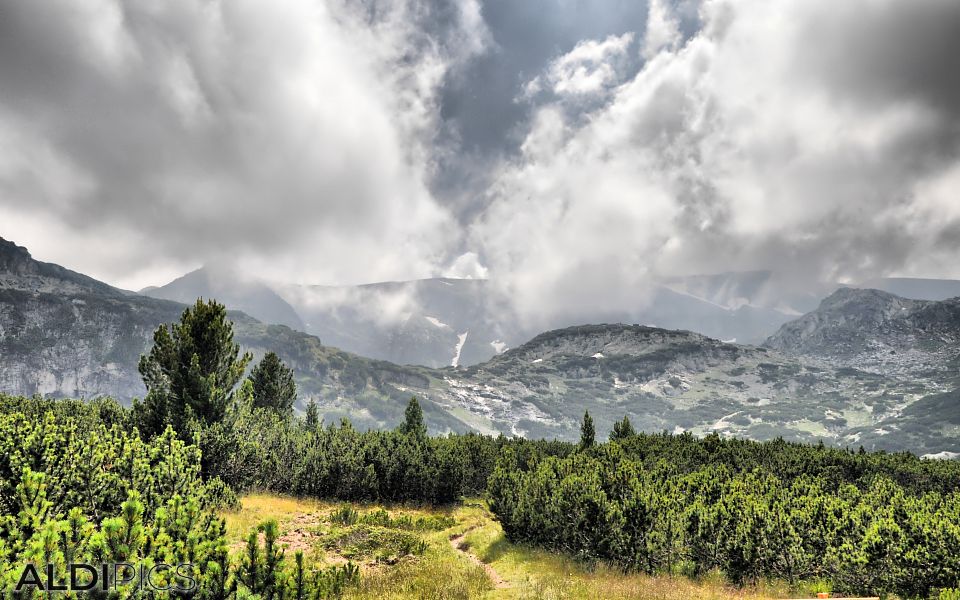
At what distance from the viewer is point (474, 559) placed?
24.2 m

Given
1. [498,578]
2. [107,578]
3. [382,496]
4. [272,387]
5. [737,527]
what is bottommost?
[382,496]

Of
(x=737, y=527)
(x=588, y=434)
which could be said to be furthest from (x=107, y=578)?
(x=588, y=434)

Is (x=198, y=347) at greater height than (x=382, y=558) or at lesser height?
greater

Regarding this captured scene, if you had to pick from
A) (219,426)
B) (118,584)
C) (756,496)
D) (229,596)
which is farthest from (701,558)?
(219,426)

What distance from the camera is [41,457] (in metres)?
13.2

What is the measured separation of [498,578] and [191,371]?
22995mm

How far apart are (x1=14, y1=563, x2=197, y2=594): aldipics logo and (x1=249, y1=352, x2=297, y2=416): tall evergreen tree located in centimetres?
6867

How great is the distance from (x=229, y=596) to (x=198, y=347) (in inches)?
1095

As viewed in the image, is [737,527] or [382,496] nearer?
[737,527]

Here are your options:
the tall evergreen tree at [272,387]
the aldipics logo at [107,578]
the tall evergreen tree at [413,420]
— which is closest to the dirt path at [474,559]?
the aldipics logo at [107,578]

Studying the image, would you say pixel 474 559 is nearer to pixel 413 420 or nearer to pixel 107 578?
pixel 107 578

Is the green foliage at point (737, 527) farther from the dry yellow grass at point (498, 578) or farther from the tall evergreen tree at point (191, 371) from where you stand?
the tall evergreen tree at point (191, 371)

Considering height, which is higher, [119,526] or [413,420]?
[119,526]

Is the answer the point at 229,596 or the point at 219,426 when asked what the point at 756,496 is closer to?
the point at 229,596
